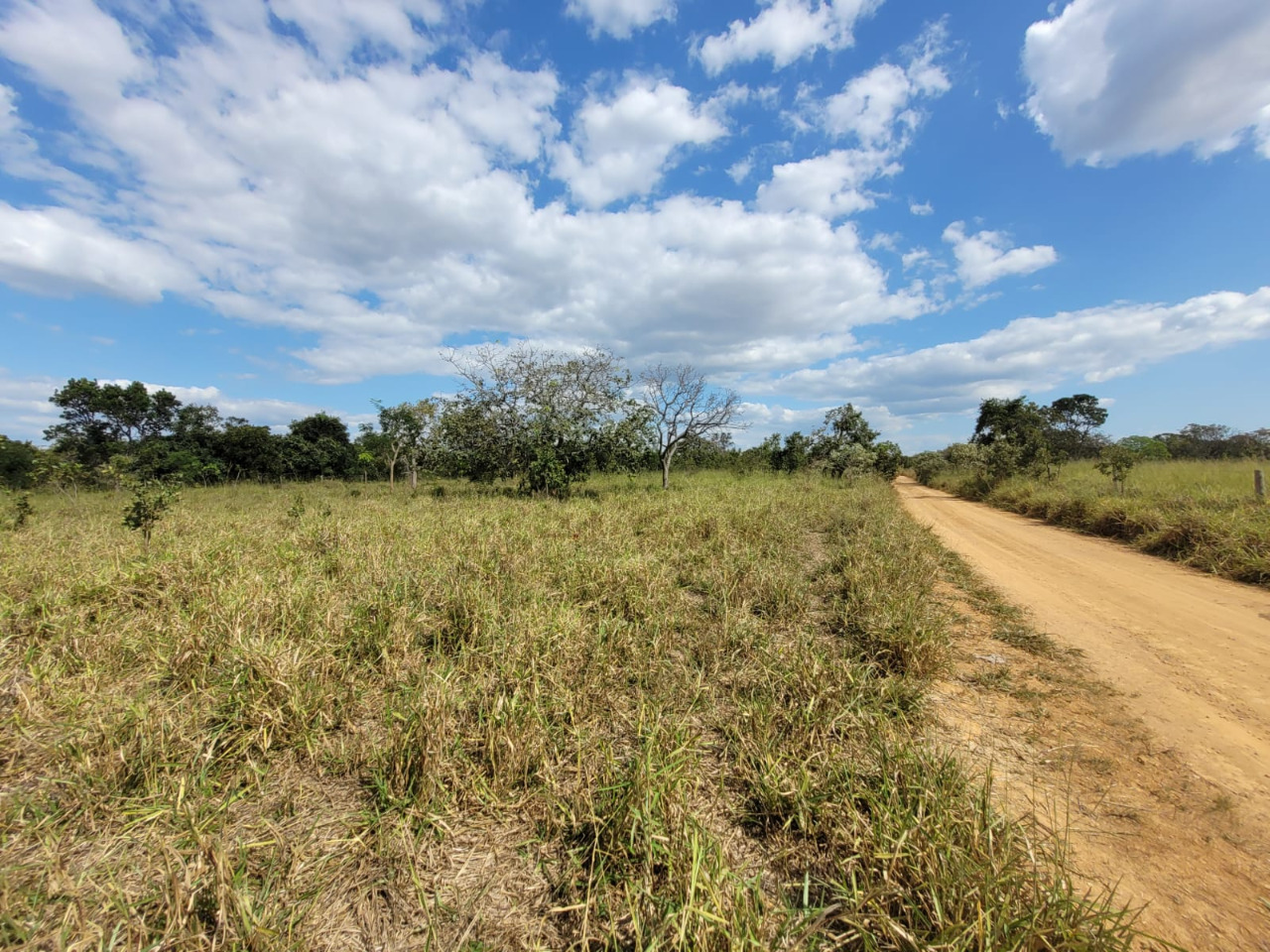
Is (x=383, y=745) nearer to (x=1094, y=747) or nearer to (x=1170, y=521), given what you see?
(x=1094, y=747)

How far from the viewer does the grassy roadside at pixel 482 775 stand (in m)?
1.61

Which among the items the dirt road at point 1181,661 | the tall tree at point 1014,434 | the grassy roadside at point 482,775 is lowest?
the dirt road at point 1181,661

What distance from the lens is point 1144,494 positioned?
10.4 m

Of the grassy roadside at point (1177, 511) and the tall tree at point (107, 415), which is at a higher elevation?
the tall tree at point (107, 415)

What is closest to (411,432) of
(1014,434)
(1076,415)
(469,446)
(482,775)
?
(469,446)

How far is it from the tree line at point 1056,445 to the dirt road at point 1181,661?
8573 mm

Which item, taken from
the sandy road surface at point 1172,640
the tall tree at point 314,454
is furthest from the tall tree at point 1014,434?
the tall tree at point 314,454

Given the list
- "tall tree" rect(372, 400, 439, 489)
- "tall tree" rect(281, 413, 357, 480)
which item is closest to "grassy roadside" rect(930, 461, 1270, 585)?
"tall tree" rect(372, 400, 439, 489)

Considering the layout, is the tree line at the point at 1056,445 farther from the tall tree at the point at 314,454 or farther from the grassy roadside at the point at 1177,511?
the tall tree at the point at 314,454

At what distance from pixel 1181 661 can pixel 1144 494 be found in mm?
9731

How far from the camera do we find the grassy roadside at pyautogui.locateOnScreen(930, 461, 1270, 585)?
20.9ft

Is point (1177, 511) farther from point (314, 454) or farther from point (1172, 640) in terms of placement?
point (314, 454)

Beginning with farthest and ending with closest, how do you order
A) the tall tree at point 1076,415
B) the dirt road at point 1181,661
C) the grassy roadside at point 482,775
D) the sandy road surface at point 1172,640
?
1. the tall tree at point 1076,415
2. the sandy road surface at point 1172,640
3. the dirt road at point 1181,661
4. the grassy roadside at point 482,775

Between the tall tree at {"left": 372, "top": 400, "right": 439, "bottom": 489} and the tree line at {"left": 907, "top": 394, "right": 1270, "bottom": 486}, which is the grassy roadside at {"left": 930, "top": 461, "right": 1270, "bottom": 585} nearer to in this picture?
the tree line at {"left": 907, "top": 394, "right": 1270, "bottom": 486}
